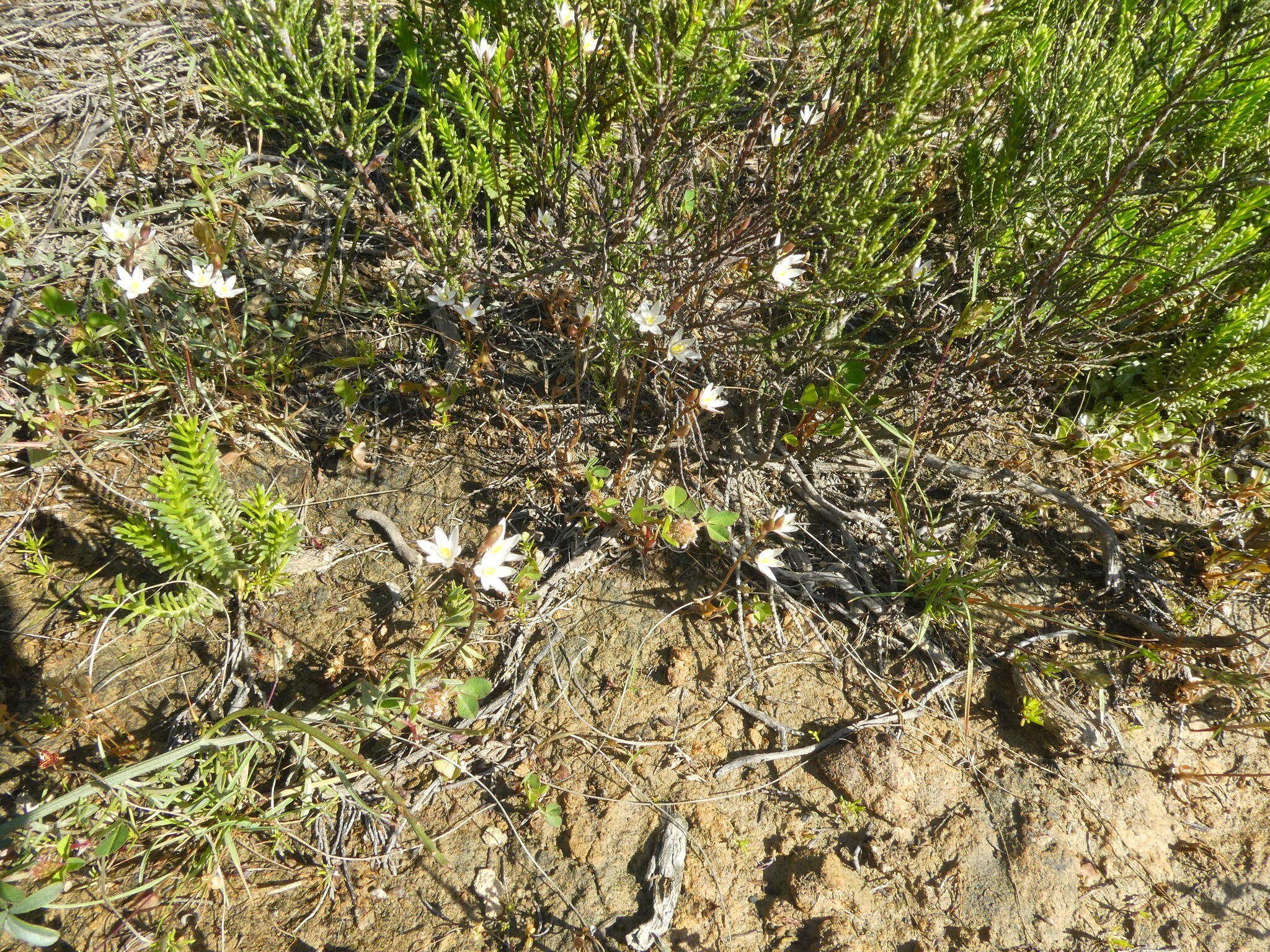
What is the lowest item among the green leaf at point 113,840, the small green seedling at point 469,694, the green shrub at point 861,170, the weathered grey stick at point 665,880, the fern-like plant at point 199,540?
the weathered grey stick at point 665,880

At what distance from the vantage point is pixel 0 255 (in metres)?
2.51

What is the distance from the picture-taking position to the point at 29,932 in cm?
146

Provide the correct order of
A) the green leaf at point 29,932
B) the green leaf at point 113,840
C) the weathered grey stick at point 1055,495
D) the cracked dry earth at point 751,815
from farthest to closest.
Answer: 1. the weathered grey stick at point 1055,495
2. the cracked dry earth at point 751,815
3. the green leaf at point 113,840
4. the green leaf at point 29,932

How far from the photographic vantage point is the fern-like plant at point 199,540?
191cm

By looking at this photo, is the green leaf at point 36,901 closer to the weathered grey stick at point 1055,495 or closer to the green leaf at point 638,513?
the green leaf at point 638,513

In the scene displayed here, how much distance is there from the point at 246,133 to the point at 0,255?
1.00 m

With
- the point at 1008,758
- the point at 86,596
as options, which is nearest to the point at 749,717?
the point at 1008,758

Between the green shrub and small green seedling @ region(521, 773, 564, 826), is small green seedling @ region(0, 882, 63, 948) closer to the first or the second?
small green seedling @ region(521, 773, 564, 826)

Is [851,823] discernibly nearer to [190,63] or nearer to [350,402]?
[350,402]

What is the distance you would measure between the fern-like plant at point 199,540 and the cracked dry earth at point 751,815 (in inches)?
5.7

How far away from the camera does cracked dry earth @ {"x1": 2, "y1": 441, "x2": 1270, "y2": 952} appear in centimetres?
182

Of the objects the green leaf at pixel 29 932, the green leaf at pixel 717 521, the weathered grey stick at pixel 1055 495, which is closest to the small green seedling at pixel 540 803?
the green leaf at pixel 717 521

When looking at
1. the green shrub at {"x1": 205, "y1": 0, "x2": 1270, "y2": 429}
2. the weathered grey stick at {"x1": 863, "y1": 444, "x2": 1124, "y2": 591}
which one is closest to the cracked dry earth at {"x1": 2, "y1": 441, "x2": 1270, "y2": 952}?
the weathered grey stick at {"x1": 863, "y1": 444, "x2": 1124, "y2": 591}

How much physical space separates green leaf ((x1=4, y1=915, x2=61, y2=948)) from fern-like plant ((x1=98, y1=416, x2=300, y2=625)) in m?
0.69
